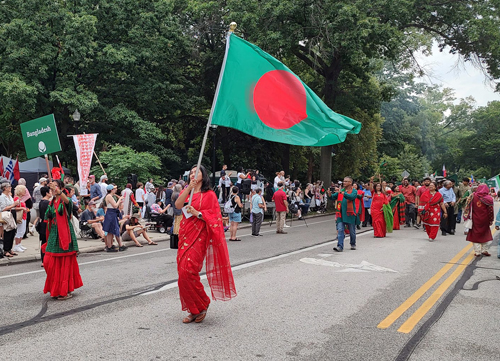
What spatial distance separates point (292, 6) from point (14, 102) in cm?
1391

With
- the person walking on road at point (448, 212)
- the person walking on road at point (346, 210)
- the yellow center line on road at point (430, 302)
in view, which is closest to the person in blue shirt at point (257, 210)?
the person walking on road at point (346, 210)

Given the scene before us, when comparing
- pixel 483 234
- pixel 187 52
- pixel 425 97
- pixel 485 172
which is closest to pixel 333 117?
pixel 483 234

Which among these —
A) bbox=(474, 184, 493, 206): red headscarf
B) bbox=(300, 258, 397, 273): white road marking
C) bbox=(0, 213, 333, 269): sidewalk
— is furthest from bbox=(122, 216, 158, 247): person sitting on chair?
bbox=(474, 184, 493, 206): red headscarf

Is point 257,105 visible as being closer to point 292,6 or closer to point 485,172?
point 292,6

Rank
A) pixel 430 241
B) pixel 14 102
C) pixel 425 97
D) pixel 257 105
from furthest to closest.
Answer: pixel 425 97, pixel 14 102, pixel 430 241, pixel 257 105

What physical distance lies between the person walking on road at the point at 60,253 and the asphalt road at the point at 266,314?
204 mm

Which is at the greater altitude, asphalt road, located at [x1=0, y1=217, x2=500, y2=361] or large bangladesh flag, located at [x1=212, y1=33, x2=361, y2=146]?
large bangladesh flag, located at [x1=212, y1=33, x2=361, y2=146]

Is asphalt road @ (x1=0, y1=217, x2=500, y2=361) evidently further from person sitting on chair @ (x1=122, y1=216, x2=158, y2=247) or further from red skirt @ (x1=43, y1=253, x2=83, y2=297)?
person sitting on chair @ (x1=122, y1=216, x2=158, y2=247)

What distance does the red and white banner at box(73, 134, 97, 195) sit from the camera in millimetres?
16344

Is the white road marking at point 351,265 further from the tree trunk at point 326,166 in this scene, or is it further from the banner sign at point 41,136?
the tree trunk at point 326,166

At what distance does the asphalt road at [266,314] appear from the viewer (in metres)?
4.86

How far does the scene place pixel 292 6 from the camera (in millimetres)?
24984

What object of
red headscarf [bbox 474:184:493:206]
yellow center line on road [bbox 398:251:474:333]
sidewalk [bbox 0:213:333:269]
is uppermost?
red headscarf [bbox 474:184:493:206]

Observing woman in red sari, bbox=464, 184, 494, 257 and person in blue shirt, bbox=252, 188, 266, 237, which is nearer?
woman in red sari, bbox=464, 184, 494, 257
